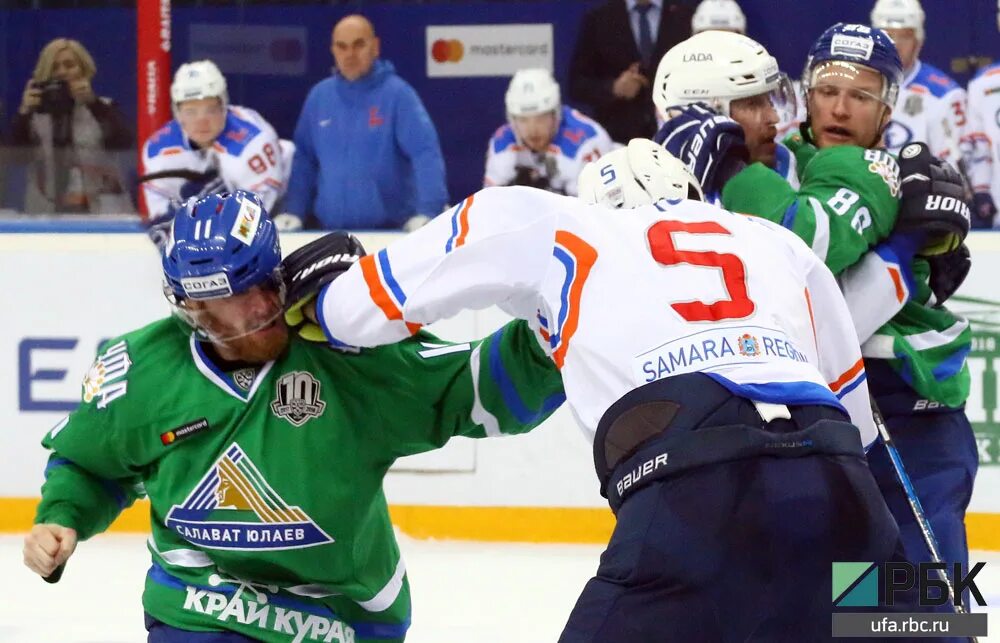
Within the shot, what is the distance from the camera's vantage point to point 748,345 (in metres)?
2.12

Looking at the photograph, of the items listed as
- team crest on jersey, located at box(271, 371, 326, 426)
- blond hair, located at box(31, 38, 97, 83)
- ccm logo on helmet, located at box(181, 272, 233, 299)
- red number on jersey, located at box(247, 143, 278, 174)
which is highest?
blond hair, located at box(31, 38, 97, 83)

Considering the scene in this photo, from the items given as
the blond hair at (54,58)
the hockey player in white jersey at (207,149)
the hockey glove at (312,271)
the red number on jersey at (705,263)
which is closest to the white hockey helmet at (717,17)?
the hockey player in white jersey at (207,149)

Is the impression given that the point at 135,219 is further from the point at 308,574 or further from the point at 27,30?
the point at 308,574

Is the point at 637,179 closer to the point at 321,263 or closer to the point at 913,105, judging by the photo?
the point at 321,263

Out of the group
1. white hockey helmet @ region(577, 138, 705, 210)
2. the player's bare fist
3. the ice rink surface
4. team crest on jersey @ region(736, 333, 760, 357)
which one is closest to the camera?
team crest on jersey @ region(736, 333, 760, 357)

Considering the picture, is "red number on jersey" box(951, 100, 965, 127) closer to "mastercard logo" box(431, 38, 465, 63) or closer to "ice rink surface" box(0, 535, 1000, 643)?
"ice rink surface" box(0, 535, 1000, 643)

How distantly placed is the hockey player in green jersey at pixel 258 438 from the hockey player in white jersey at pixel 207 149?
10.8ft

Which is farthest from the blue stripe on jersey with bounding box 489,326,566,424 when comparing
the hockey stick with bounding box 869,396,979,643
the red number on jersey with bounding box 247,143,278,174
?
the red number on jersey with bounding box 247,143,278,174

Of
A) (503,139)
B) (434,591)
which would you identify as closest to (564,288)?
(434,591)

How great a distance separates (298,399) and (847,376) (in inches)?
33.5

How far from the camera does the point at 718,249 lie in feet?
7.23

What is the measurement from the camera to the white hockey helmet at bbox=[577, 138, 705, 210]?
91.9 inches

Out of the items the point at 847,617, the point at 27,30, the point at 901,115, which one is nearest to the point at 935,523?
the point at 847,617

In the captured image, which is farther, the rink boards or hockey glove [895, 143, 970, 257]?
the rink boards
